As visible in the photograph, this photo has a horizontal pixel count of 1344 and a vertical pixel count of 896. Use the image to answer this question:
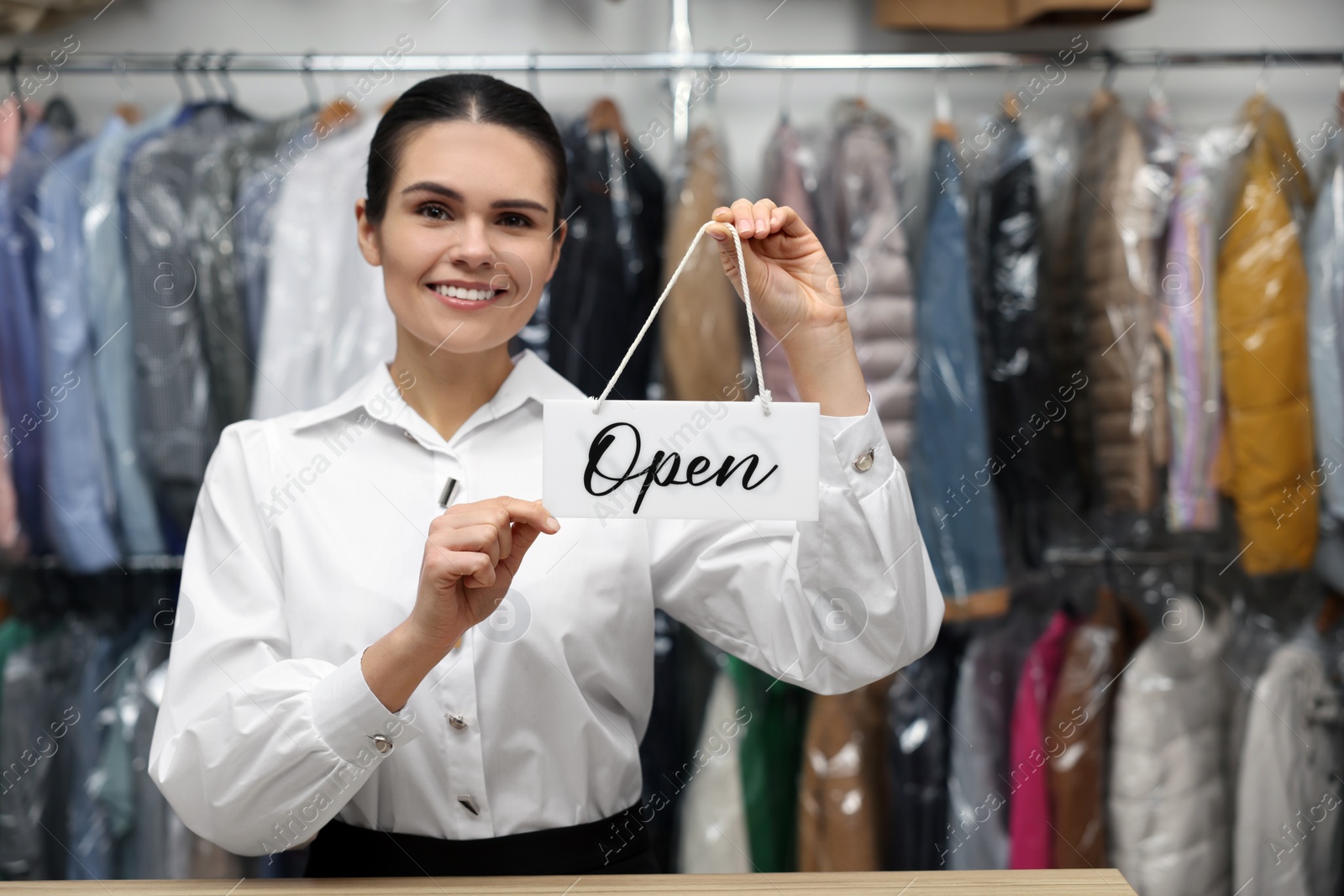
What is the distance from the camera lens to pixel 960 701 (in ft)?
6.13

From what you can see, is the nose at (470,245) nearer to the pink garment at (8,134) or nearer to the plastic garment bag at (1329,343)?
the pink garment at (8,134)

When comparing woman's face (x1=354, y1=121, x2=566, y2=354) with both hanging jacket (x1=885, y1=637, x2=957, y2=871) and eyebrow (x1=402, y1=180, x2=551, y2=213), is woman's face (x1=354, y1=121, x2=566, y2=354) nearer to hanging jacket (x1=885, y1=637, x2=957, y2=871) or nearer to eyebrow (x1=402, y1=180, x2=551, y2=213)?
eyebrow (x1=402, y1=180, x2=551, y2=213)

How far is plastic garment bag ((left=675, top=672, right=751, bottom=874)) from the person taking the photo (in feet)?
5.90

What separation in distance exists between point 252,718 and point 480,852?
26cm

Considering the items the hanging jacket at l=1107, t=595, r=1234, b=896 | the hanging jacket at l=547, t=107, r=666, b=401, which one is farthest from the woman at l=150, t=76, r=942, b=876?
the hanging jacket at l=1107, t=595, r=1234, b=896

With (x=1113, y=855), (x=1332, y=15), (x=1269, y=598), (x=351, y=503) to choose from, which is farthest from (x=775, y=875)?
(x=1332, y=15)

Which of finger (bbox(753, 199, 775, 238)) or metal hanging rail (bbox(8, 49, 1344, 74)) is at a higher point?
metal hanging rail (bbox(8, 49, 1344, 74))

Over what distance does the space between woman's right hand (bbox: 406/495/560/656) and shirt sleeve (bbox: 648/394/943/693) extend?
27cm

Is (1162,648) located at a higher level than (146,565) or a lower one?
lower

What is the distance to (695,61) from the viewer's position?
1937 mm

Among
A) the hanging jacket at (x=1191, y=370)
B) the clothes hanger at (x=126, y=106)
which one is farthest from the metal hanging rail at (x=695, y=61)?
the hanging jacket at (x=1191, y=370)

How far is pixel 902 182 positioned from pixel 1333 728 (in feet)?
3.98

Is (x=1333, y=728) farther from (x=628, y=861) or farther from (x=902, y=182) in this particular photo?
(x=628, y=861)

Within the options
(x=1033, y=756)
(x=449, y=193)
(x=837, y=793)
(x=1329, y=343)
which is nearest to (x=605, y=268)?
(x=449, y=193)
